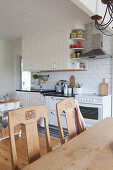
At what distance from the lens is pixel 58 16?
313 centimetres

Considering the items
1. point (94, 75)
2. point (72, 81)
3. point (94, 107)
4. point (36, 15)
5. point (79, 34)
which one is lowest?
point (94, 107)

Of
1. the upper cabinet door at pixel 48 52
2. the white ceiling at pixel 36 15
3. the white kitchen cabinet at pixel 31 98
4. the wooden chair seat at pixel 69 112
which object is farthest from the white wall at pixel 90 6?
the white kitchen cabinet at pixel 31 98

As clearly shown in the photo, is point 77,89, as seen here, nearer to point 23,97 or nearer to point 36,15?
point 23,97

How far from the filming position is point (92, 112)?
321 centimetres

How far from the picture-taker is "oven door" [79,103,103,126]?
311 cm

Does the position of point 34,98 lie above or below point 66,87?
below

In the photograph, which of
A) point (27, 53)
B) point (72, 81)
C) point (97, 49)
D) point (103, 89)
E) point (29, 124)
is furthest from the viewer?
point (27, 53)

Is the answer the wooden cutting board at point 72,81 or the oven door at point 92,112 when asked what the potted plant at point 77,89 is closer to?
the wooden cutting board at point 72,81

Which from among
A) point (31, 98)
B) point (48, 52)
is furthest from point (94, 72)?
point (31, 98)

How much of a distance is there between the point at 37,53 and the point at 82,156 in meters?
3.64

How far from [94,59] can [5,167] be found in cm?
286

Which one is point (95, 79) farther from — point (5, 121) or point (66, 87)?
point (5, 121)

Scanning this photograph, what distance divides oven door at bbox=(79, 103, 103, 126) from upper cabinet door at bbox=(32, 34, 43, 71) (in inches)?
66.2

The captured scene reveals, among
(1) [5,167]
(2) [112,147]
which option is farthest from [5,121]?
(2) [112,147]
